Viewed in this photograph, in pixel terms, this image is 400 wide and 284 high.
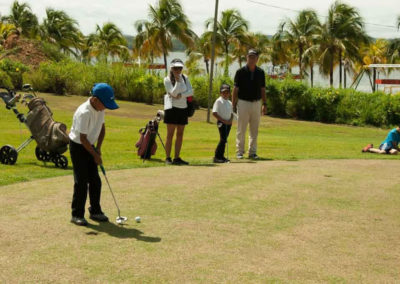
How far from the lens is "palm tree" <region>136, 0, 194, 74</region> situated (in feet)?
223

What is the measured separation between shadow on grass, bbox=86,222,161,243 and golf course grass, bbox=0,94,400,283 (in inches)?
0.8

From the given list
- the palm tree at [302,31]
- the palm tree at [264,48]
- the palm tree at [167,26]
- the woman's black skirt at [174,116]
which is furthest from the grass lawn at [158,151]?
the palm tree at [264,48]

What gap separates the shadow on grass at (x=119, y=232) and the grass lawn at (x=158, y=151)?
3.30 m

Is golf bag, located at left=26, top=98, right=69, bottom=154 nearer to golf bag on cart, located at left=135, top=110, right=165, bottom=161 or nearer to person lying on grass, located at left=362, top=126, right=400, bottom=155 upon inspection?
golf bag on cart, located at left=135, top=110, right=165, bottom=161

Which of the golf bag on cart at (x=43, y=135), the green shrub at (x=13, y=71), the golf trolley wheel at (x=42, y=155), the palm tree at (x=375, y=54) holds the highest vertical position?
the palm tree at (x=375, y=54)

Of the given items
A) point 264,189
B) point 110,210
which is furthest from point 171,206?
point 264,189

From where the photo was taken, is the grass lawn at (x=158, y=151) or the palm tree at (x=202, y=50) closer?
the grass lawn at (x=158, y=151)

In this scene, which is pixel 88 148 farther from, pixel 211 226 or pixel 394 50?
pixel 394 50

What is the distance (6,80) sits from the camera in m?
32.5

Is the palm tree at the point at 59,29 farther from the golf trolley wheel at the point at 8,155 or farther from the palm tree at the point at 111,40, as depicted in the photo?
the golf trolley wheel at the point at 8,155

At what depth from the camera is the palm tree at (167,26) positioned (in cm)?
6794

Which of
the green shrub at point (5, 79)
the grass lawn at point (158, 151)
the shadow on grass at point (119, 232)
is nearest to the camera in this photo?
the shadow on grass at point (119, 232)

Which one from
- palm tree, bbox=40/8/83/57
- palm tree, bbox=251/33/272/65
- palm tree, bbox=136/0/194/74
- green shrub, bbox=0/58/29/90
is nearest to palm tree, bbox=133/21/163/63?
palm tree, bbox=136/0/194/74

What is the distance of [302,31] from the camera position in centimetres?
8000
